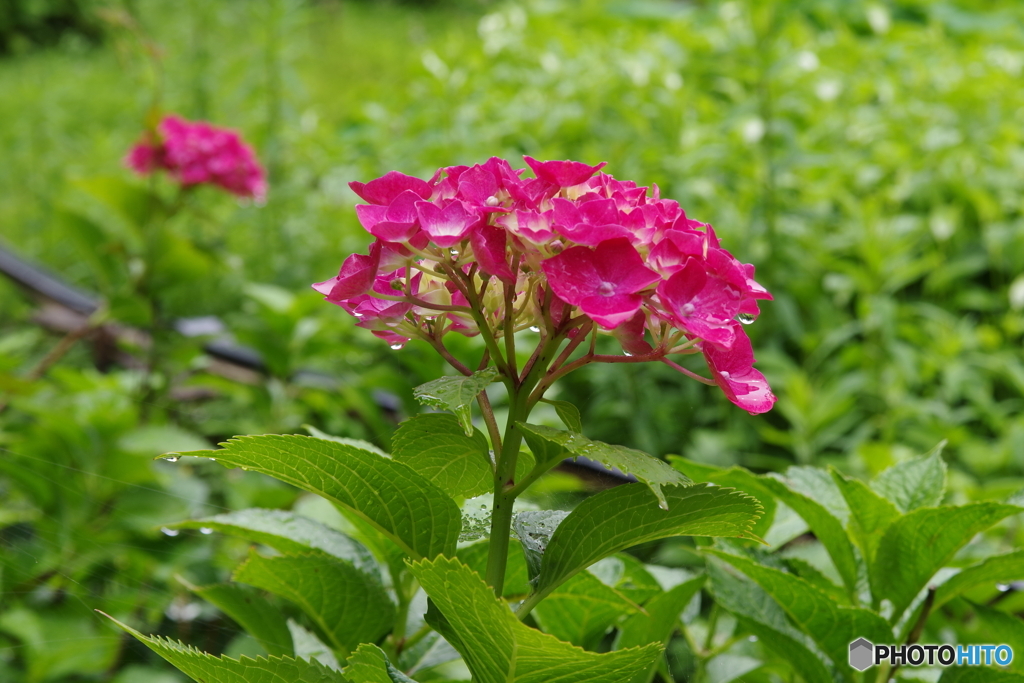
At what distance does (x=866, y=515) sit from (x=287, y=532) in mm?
415

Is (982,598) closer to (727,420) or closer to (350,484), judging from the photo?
(350,484)

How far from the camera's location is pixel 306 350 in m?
1.59

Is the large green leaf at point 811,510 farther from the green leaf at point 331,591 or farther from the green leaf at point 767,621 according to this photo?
the green leaf at point 331,591

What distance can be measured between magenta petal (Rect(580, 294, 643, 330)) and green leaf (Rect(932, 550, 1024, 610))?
332mm

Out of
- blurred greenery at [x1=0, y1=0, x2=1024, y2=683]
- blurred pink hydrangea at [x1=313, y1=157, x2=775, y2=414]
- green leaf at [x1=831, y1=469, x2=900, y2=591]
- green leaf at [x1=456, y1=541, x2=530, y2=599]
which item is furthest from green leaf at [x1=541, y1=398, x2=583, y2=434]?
blurred greenery at [x1=0, y1=0, x2=1024, y2=683]

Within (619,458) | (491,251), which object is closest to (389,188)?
(491,251)

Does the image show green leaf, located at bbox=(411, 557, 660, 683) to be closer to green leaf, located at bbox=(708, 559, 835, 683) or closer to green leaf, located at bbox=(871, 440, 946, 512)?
green leaf, located at bbox=(708, 559, 835, 683)

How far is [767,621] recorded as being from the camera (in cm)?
59

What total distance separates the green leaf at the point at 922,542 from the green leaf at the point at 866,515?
10 millimetres

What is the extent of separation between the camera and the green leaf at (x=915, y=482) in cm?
63

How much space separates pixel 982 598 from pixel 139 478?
41.9 inches

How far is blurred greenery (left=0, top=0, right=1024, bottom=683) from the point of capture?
1.20 m

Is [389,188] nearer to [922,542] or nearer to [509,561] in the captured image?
[509,561]

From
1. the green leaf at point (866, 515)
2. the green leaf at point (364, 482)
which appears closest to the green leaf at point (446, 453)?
the green leaf at point (364, 482)
